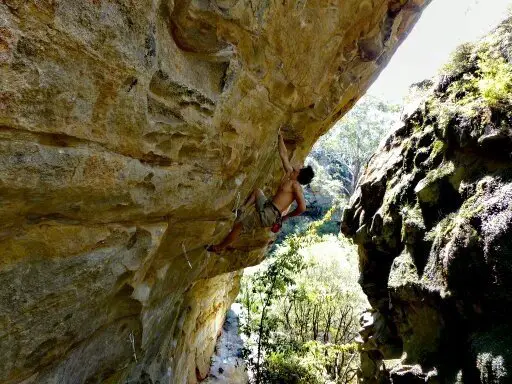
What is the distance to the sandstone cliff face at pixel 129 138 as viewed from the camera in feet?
9.64

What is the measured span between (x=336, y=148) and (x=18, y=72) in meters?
31.6

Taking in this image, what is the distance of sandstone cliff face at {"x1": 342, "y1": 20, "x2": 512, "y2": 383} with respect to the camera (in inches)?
224

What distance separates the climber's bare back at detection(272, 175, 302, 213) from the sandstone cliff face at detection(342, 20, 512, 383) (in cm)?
278

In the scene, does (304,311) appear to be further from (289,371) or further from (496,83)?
(496,83)

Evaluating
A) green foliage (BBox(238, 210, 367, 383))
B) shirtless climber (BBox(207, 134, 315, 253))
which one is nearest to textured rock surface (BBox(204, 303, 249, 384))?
green foliage (BBox(238, 210, 367, 383))

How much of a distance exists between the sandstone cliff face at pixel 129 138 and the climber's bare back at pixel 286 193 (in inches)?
25.3

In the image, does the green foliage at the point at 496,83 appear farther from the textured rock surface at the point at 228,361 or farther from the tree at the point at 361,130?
the tree at the point at 361,130

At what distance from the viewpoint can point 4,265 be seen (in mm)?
3309

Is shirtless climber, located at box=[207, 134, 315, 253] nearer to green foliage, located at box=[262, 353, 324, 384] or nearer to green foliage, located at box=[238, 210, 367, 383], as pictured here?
green foliage, located at box=[238, 210, 367, 383]

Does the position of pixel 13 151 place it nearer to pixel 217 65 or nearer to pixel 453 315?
pixel 217 65

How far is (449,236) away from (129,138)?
18.5 feet

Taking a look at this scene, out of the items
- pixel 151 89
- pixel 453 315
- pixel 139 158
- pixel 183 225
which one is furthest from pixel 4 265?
pixel 453 315

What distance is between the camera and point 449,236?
6.66 metres

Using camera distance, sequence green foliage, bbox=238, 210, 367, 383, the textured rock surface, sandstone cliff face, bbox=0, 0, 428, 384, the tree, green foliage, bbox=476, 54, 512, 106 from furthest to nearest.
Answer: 1. the tree
2. the textured rock surface
3. green foliage, bbox=238, 210, 367, 383
4. green foliage, bbox=476, 54, 512, 106
5. sandstone cliff face, bbox=0, 0, 428, 384
